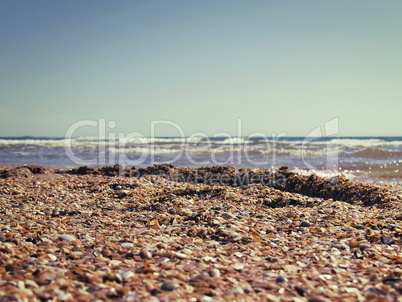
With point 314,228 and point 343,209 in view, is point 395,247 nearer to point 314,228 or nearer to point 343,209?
point 314,228

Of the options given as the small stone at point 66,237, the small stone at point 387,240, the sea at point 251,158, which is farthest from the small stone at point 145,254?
the sea at point 251,158

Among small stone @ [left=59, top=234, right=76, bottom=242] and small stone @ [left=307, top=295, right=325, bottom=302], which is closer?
small stone @ [left=307, top=295, right=325, bottom=302]

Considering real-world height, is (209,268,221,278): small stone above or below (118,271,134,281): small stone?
below

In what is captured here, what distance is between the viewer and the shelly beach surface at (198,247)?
198 cm

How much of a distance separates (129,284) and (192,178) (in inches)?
238

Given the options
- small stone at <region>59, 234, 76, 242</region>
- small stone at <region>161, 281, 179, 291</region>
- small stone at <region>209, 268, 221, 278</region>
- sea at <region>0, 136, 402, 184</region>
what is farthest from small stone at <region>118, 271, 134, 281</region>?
sea at <region>0, 136, 402, 184</region>

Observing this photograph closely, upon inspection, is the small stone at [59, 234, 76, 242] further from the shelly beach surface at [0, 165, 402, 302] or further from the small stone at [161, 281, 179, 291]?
the small stone at [161, 281, 179, 291]

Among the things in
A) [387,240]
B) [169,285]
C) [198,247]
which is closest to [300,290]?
[169,285]

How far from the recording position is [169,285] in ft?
6.53

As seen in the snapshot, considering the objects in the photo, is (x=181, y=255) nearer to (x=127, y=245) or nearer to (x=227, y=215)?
(x=127, y=245)

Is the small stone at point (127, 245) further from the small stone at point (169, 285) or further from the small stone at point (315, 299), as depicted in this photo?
the small stone at point (315, 299)

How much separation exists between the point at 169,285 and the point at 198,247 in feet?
2.84

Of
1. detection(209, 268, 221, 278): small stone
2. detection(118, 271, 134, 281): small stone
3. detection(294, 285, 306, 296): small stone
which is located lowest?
detection(294, 285, 306, 296): small stone

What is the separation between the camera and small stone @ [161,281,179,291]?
1.97 meters
